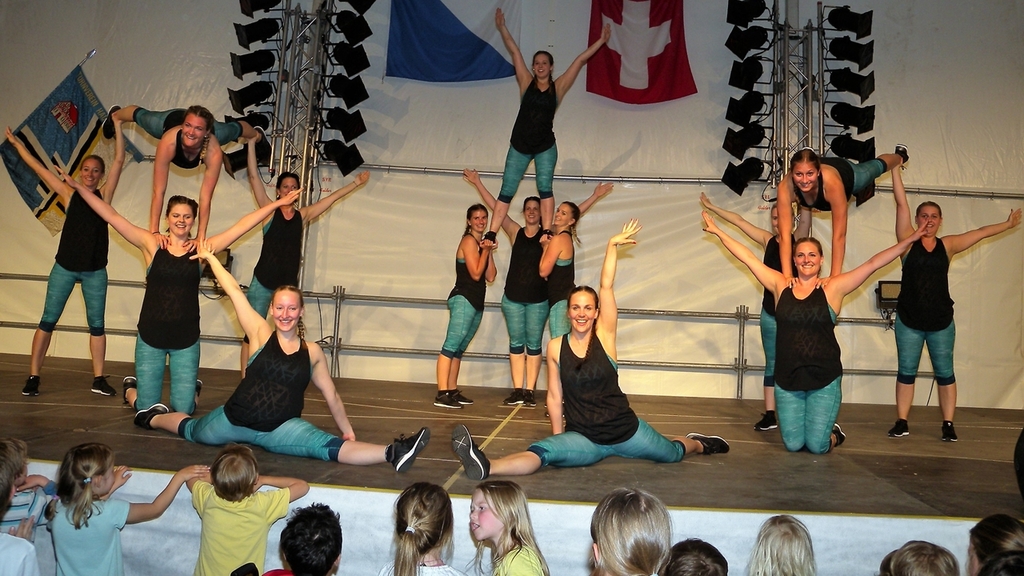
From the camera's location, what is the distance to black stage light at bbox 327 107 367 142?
8.87 m

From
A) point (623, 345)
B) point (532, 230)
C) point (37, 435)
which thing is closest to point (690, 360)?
point (623, 345)

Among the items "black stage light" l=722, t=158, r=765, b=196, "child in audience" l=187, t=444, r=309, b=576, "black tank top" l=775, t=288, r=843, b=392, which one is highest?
"black stage light" l=722, t=158, r=765, b=196

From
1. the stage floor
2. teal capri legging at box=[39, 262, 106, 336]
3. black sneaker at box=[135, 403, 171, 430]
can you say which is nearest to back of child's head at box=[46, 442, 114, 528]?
the stage floor

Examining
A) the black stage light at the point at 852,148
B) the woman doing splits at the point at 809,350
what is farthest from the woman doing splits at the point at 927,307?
the black stage light at the point at 852,148

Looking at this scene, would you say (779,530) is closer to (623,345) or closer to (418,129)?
(623,345)

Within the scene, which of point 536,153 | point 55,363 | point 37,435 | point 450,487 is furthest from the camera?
point 55,363

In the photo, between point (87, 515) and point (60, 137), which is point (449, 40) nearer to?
point (60, 137)

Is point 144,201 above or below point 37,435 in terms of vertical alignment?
above

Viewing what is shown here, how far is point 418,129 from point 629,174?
249 centimetres

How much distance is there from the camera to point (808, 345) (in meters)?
5.17

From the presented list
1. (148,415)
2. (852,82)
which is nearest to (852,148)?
(852,82)

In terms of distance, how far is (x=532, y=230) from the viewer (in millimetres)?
7254

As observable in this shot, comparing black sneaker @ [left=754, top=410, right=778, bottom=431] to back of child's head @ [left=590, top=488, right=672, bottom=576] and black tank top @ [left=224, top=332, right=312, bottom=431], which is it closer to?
black tank top @ [left=224, top=332, right=312, bottom=431]

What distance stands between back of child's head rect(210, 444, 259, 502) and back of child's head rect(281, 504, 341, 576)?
0.81 metres
